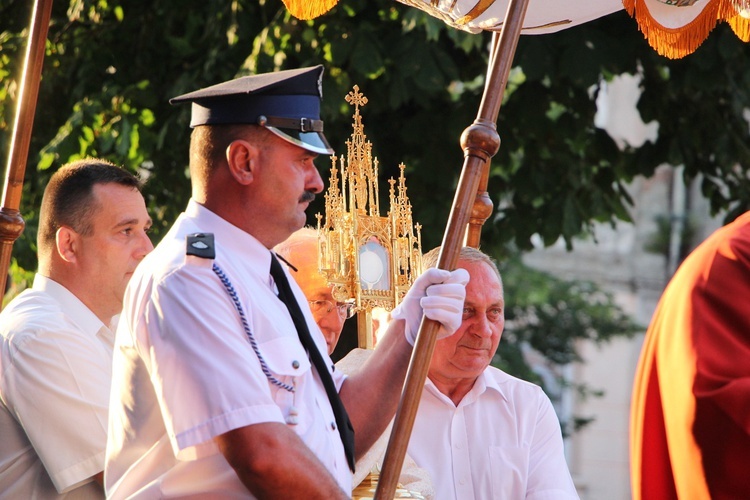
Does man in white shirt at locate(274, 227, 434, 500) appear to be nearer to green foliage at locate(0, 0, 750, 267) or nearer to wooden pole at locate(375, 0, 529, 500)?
wooden pole at locate(375, 0, 529, 500)

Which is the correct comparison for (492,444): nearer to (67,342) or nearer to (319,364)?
(319,364)

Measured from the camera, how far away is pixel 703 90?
26.5 ft

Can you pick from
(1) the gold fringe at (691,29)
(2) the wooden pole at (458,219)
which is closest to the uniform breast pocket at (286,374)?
(2) the wooden pole at (458,219)

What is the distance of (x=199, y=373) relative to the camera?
295cm

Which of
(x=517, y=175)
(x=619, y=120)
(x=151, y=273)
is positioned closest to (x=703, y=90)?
(x=517, y=175)

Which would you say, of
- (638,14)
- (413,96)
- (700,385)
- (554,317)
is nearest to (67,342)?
(700,385)

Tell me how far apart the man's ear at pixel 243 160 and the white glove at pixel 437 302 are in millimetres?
586

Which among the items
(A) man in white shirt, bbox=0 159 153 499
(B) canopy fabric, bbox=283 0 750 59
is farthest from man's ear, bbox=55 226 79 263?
(B) canopy fabric, bbox=283 0 750 59

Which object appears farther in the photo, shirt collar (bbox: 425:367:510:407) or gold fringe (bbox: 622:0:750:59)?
shirt collar (bbox: 425:367:510:407)

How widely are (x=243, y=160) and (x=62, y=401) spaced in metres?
1.32

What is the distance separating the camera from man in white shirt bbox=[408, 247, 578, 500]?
4535 mm

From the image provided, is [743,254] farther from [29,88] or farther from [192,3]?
[192,3]

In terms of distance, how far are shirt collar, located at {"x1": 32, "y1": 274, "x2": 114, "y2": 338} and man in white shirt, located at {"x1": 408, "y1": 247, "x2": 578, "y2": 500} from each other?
127 centimetres

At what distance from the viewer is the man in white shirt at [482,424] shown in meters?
4.54
